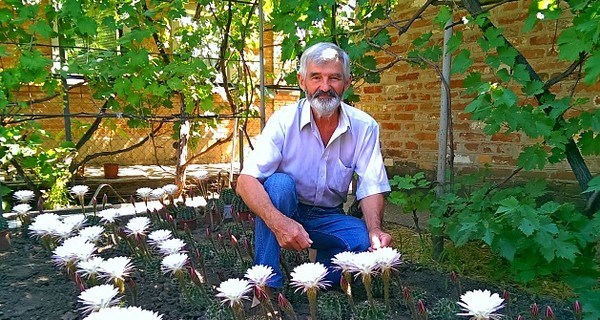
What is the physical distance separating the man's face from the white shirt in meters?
0.12

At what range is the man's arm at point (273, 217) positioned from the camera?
1.94 m

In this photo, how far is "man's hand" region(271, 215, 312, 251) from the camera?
1.93 metres

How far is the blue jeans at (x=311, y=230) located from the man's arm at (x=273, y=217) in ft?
0.26

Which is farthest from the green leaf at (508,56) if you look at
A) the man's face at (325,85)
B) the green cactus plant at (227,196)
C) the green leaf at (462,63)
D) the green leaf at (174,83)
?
the green leaf at (174,83)

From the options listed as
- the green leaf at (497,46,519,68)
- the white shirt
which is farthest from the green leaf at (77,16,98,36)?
the green leaf at (497,46,519,68)

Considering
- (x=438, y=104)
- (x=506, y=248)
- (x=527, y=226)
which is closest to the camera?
(x=527, y=226)

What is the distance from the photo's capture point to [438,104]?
4.50m

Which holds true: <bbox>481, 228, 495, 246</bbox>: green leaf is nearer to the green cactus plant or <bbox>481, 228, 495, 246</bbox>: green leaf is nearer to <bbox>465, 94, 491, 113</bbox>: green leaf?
<bbox>465, 94, 491, 113</bbox>: green leaf

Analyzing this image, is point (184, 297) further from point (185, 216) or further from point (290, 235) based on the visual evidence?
point (185, 216)

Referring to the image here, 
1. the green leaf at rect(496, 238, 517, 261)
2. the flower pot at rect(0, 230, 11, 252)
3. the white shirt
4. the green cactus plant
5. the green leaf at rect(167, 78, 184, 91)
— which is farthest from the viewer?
the green leaf at rect(167, 78, 184, 91)

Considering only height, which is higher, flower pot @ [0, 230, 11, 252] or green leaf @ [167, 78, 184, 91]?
green leaf @ [167, 78, 184, 91]

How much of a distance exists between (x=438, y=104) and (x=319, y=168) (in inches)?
100

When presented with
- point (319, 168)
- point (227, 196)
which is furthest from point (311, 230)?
point (227, 196)

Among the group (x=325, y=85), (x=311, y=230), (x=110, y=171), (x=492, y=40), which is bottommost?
(x=110, y=171)
